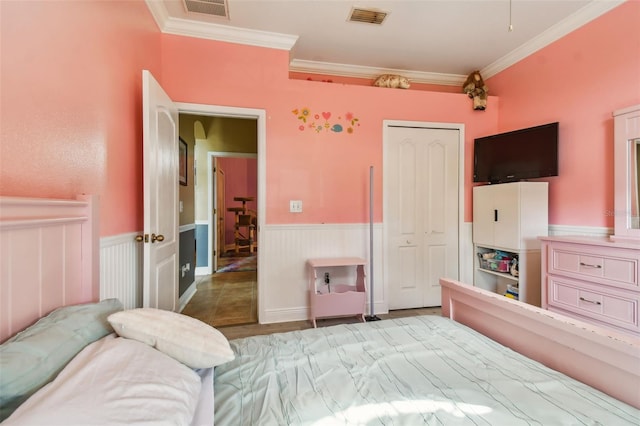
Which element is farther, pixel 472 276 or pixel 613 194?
Result: pixel 472 276

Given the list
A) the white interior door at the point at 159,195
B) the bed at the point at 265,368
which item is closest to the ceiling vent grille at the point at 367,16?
the white interior door at the point at 159,195

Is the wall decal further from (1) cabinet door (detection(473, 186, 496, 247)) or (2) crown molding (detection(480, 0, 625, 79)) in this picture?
(2) crown molding (detection(480, 0, 625, 79))

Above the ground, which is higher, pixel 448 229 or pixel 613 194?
pixel 613 194

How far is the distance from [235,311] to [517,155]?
329cm

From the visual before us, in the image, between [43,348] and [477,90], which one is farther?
[477,90]

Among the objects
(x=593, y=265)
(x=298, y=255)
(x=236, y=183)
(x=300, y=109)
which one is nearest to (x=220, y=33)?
(x=300, y=109)

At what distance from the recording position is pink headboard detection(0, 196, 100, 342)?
2.69 ft

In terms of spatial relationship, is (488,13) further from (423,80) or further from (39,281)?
(39,281)

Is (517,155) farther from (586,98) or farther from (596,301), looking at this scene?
(596,301)

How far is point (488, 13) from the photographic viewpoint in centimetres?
245

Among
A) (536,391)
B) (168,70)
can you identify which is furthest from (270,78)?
(536,391)

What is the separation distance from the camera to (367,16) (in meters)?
2.49

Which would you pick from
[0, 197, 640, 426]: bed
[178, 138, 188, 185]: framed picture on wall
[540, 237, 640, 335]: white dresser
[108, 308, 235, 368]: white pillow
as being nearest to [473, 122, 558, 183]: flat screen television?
[540, 237, 640, 335]: white dresser

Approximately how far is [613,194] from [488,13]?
1.77 metres
